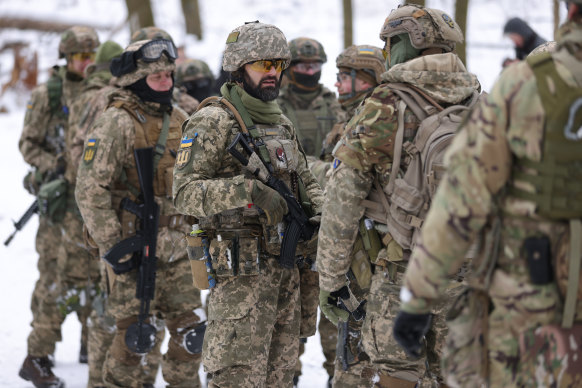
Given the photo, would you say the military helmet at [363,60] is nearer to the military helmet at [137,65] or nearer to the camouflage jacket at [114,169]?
the military helmet at [137,65]

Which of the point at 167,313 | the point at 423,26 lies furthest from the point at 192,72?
the point at 423,26

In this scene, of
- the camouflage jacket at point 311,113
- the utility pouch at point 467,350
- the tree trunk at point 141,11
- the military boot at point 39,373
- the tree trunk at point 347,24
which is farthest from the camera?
the tree trunk at point 141,11

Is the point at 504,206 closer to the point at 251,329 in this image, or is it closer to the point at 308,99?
the point at 251,329

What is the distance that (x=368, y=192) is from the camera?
334 centimetres

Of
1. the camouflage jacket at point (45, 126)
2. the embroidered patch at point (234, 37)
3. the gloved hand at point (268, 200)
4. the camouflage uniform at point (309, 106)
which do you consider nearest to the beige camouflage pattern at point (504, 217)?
the gloved hand at point (268, 200)

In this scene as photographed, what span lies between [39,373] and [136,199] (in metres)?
2.10

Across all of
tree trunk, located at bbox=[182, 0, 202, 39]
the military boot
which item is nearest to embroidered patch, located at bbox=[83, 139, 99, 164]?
the military boot

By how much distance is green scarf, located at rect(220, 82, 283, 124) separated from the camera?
13.2 feet

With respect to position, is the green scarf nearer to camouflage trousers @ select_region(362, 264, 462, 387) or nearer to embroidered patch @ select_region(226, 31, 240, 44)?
embroidered patch @ select_region(226, 31, 240, 44)

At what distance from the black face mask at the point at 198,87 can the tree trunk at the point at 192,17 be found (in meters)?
11.2

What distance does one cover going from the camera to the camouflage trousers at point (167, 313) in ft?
15.6

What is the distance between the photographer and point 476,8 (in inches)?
837

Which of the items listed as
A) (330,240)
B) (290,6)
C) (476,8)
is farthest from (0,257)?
(476,8)

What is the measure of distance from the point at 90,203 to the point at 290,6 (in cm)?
1721
